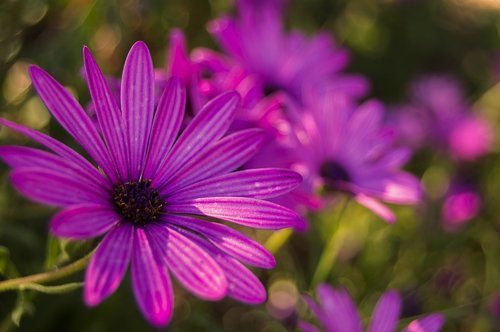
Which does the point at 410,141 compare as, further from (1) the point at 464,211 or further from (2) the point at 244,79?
(2) the point at 244,79

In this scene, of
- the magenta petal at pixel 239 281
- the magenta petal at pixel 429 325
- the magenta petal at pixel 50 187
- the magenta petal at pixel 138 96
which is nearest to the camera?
the magenta petal at pixel 50 187

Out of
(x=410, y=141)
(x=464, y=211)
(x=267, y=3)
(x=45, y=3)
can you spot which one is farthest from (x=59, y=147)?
(x=410, y=141)

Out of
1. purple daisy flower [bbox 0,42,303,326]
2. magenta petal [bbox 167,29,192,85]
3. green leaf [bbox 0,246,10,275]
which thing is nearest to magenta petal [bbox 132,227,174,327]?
purple daisy flower [bbox 0,42,303,326]

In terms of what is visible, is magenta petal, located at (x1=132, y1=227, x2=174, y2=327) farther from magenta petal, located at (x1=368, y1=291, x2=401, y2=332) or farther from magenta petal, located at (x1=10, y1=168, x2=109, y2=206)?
magenta petal, located at (x1=368, y1=291, x2=401, y2=332)

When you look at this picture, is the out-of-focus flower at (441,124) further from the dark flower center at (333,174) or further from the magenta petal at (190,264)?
the magenta petal at (190,264)

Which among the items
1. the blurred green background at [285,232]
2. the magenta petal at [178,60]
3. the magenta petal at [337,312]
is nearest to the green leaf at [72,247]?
the blurred green background at [285,232]
